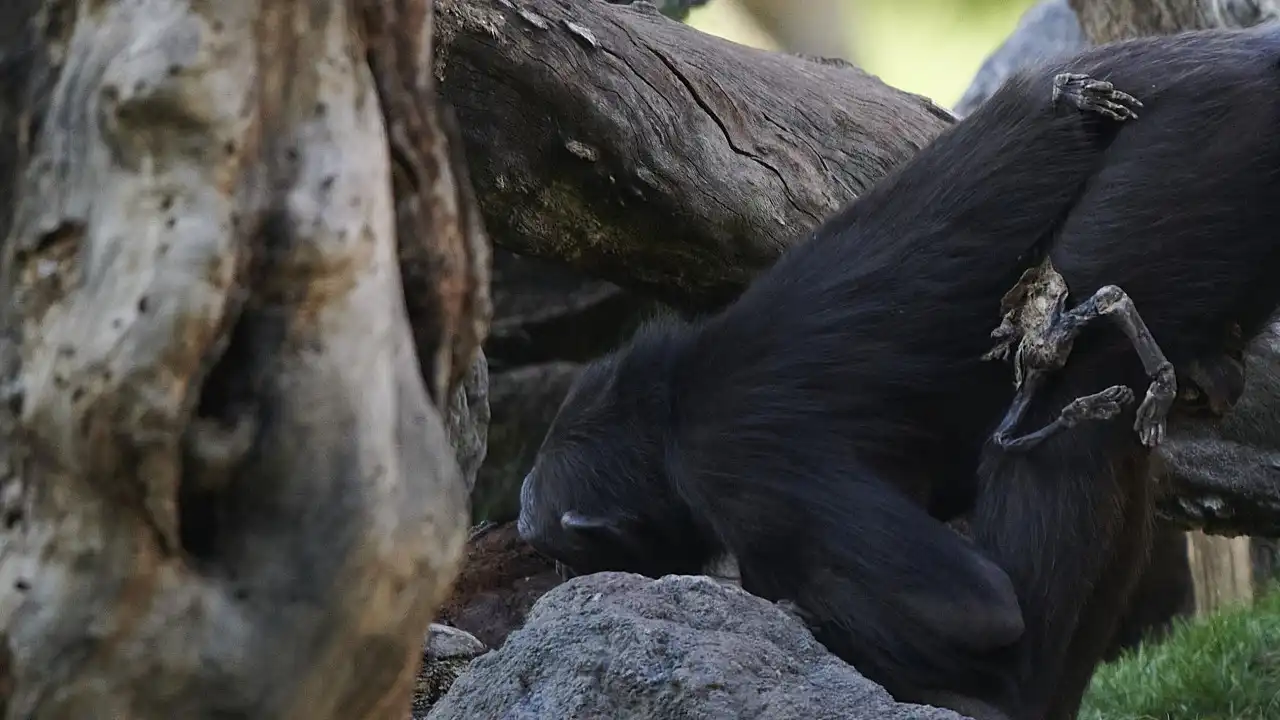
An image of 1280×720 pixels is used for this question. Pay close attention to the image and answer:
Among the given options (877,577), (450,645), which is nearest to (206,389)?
(877,577)

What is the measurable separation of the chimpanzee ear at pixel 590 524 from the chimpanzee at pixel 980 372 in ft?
0.81

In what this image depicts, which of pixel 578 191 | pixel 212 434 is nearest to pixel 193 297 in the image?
pixel 212 434

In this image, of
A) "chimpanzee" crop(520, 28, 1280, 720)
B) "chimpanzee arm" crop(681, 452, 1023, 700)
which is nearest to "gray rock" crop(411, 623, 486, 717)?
"chimpanzee" crop(520, 28, 1280, 720)

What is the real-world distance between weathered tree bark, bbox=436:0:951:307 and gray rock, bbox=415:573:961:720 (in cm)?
155

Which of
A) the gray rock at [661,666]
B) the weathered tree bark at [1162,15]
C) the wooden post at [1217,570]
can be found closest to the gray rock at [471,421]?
the gray rock at [661,666]

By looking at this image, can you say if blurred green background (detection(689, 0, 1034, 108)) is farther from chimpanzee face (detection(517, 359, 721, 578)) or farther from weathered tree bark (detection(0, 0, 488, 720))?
weathered tree bark (detection(0, 0, 488, 720))

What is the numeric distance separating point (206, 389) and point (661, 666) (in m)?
1.30

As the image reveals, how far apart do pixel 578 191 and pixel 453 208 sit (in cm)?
256

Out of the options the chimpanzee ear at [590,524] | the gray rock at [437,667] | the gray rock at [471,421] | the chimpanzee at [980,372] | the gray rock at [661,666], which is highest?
the chimpanzee at [980,372]

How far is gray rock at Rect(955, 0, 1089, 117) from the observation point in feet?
34.2

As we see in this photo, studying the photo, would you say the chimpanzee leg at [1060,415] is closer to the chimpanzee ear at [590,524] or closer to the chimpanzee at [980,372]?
the chimpanzee at [980,372]

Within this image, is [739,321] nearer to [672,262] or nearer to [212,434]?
[672,262]

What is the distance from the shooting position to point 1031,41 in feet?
35.8

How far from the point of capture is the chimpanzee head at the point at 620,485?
12.3 feet
